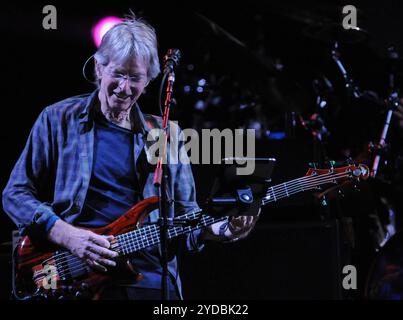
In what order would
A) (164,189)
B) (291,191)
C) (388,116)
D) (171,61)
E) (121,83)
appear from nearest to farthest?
(164,189) → (171,61) → (291,191) → (121,83) → (388,116)

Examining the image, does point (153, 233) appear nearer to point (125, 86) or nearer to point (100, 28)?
point (125, 86)

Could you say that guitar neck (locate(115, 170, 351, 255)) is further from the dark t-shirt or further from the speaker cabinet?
the speaker cabinet

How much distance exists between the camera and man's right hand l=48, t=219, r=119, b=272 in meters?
3.31

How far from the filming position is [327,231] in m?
3.69

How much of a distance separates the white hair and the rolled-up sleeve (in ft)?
1.79

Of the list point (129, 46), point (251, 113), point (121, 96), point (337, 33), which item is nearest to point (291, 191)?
A: point (121, 96)

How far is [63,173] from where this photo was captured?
11.5 ft

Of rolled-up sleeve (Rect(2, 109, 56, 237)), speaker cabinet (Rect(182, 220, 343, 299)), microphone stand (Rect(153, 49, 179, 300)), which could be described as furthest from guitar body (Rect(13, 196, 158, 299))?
speaker cabinet (Rect(182, 220, 343, 299))

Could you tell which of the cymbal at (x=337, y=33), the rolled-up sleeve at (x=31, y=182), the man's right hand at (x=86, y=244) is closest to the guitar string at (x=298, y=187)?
the man's right hand at (x=86, y=244)

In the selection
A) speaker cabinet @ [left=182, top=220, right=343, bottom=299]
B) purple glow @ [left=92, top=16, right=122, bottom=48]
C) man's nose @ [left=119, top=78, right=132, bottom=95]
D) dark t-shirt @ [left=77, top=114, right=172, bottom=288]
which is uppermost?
purple glow @ [left=92, top=16, right=122, bottom=48]

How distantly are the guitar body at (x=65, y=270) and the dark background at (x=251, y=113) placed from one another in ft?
1.07

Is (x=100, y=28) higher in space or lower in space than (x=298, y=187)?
higher

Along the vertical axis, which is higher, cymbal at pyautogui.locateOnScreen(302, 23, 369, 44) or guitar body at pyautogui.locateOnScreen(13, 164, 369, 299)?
cymbal at pyautogui.locateOnScreen(302, 23, 369, 44)

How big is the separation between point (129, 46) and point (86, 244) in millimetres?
1218
